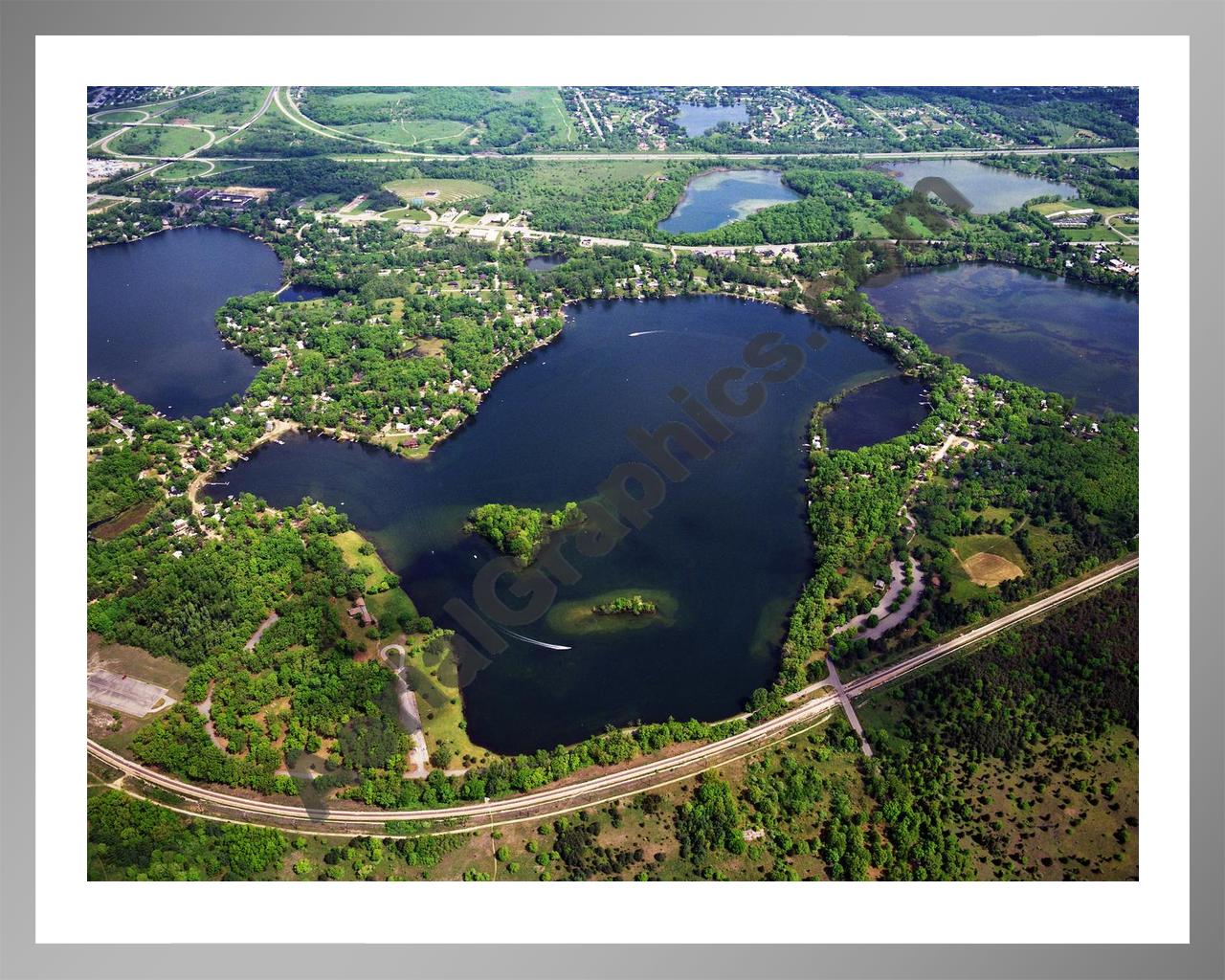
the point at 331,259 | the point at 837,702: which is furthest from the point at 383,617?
the point at 331,259

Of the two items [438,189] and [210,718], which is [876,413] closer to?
[210,718]

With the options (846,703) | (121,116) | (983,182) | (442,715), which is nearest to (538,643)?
(442,715)

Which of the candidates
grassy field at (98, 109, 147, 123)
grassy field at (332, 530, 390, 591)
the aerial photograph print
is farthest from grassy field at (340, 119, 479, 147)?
grassy field at (332, 530, 390, 591)

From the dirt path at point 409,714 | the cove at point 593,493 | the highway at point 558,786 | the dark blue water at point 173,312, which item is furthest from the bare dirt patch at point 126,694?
the dark blue water at point 173,312

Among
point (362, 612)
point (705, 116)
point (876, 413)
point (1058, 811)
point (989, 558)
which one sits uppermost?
point (705, 116)

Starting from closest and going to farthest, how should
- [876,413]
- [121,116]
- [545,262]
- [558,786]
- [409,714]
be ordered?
[558,786] < [409,714] < [876,413] < [545,262] < [121,116]
